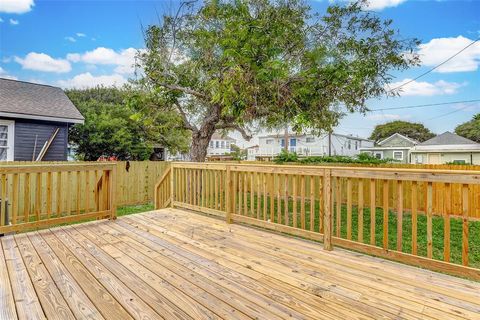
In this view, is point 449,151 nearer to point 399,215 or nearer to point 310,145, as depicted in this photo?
point 310,145

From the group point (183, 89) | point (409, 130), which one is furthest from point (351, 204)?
point (409, 130)

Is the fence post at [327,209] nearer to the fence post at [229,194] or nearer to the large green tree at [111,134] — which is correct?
the fence post at [229,194]

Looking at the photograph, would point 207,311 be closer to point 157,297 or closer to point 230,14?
point 157,297

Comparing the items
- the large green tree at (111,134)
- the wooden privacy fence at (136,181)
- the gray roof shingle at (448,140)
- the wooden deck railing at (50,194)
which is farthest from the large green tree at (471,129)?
the wooden deck railing at (50,194)

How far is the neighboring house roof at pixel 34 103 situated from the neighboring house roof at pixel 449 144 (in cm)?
2099

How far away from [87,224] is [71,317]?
9.34 feet

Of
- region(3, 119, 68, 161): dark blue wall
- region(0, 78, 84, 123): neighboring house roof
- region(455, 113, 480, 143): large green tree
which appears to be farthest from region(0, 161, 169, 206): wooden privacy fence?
region(455, 113, 480, 143): large green tree

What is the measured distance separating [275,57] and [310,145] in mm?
22363

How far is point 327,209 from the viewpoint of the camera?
9.93 ft

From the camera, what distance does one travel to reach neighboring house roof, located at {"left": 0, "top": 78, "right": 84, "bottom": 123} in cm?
798

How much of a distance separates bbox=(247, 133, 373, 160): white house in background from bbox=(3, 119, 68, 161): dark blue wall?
17.6 meters

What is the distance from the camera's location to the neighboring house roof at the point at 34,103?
798 cm

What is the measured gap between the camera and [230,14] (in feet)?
18.9

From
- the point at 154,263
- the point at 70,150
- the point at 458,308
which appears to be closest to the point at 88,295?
the point at 154,263
